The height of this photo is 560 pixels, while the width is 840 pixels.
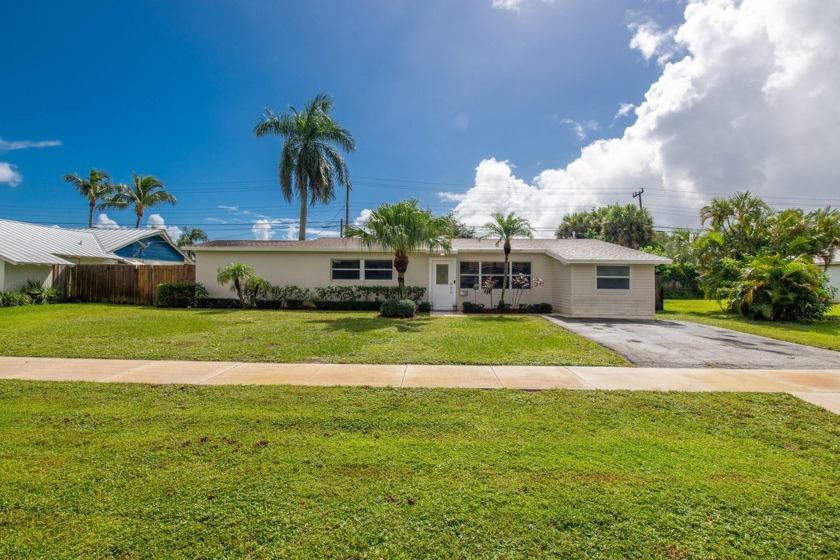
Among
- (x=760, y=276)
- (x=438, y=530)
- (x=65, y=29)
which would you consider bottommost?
(x=438, y=530)

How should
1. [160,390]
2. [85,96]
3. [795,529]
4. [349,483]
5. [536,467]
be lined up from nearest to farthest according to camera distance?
1. [795,529]
2. [349,483]
3. [536,467]
4. [160,390]
5. [85,96]

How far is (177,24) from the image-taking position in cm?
1202

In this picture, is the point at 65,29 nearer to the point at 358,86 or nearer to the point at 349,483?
the point at 358,86

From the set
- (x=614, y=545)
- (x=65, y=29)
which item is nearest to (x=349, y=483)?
(x=614, y=545)

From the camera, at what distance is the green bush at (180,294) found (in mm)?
16328

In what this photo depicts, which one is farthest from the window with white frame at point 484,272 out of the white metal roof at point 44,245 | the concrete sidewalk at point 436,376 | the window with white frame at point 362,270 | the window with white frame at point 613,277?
the white metal roof at point 44,245

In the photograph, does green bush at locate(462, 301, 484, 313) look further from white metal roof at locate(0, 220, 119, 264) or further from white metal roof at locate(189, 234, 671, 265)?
white metal roof at locate(0, 220, 119, 264)

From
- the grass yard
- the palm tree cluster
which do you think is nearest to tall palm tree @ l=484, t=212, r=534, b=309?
the grass yard

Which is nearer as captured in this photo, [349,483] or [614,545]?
[614,545]

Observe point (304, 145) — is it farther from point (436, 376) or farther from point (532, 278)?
point (436, 376)

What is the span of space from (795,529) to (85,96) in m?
24.2

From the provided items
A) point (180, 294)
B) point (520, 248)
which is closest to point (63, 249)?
point (180, 294)

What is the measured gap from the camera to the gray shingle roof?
14.7 meters

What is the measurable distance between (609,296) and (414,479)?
14.2 metres
